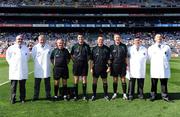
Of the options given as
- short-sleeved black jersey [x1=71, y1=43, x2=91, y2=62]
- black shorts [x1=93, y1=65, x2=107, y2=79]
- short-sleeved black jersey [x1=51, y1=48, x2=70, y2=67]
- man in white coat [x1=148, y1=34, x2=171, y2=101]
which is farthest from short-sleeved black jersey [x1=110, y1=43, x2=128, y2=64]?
short-sleeved black jersey [x1=51, y1=48, x2=70, y2=67]

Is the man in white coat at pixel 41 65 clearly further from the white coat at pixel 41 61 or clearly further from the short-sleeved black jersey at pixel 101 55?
the short-sleeved black jersey at pixel 101 55

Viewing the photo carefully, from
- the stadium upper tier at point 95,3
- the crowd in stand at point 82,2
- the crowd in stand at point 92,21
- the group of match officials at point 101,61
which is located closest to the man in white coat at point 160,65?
the group of match officials at point 101,61

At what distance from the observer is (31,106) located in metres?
11.3

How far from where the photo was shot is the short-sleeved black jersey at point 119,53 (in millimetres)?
12617

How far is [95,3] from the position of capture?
→ 6988 cm

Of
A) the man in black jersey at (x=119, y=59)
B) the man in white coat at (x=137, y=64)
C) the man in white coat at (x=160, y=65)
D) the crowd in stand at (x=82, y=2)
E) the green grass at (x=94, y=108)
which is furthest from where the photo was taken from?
the crowd in stand at (x=82, y=2)

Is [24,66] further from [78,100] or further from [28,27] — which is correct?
[28,27]

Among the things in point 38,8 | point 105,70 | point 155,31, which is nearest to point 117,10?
point 155,31

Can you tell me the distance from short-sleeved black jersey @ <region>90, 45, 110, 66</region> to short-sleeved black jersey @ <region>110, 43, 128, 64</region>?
184 mm

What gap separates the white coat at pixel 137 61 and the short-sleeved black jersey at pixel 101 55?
0.81m

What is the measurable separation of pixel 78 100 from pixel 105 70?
1.39 metres

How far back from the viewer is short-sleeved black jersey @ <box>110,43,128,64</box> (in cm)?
1262

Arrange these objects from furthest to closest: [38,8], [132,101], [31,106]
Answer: [38,8], [132,101], [31,106]

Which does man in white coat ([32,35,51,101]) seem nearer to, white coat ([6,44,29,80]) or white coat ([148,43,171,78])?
white coat ([6,44,29,80])
